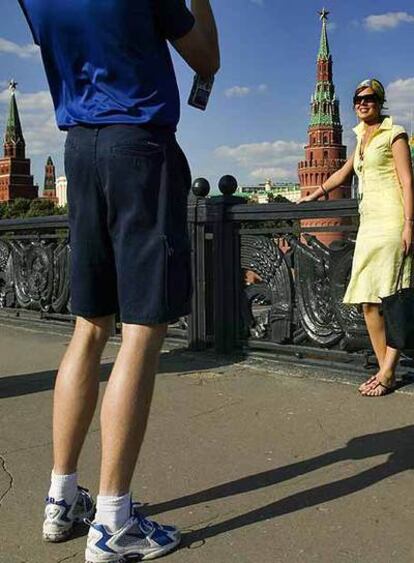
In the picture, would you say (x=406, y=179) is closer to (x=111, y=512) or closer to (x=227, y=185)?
(x=227, y=185)

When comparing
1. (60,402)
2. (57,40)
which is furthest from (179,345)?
(57,40)

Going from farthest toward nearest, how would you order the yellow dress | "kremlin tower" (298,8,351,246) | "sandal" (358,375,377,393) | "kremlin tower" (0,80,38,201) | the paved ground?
"kremlin tower" (0,80,38,201), "kremlin tower" (298,8,351,246), "sandal" (358,375,377,393), the yellow dress, the paved ground

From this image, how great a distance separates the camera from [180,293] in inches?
91.7

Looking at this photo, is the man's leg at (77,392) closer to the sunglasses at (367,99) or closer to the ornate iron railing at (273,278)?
the sunglasses at (367,99)

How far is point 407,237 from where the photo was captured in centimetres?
420

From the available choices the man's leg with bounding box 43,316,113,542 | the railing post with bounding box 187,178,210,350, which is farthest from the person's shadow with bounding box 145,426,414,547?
the railing post with bounding box 187,178,210,350

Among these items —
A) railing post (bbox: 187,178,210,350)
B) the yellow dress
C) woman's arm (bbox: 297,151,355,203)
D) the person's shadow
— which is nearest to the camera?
the person's shadow

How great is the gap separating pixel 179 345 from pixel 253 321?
2.63 ft

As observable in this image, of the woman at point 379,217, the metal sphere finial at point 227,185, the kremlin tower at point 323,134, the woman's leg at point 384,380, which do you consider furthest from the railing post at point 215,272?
the kremlin tower at point 323,134

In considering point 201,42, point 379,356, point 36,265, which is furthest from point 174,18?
point 36,265

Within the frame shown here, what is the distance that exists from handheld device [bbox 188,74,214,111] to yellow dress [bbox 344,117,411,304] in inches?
83.5

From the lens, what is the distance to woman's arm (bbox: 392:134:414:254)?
4.17 m

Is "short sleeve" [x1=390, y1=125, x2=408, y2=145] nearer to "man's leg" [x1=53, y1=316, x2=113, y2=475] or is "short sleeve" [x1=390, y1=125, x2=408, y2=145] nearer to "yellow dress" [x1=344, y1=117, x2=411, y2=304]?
"yellow dress" [x1=344, y1=117, x2=411, y2=304]

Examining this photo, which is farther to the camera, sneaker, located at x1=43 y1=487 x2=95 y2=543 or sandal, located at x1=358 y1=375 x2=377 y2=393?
sandal, located at x1=358 y1=375 x2=377 y2=393
